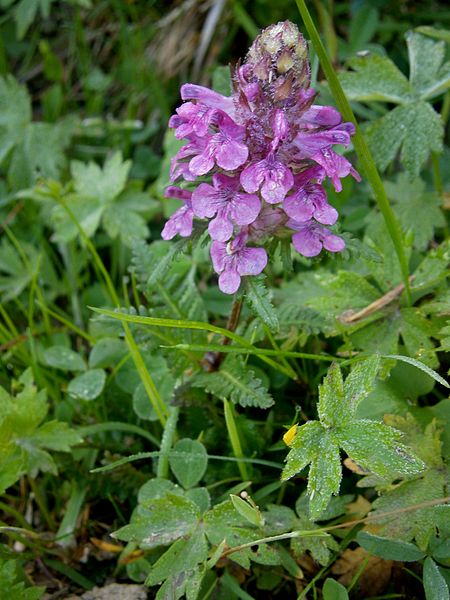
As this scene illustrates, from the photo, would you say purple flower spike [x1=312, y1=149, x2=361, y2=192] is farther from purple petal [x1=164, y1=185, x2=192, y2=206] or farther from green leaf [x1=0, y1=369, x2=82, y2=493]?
green leaf [x1=0, y1=369, x2=82, y2=493]

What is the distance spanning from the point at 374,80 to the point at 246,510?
5.38 feet

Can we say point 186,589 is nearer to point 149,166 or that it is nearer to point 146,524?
point 146,524

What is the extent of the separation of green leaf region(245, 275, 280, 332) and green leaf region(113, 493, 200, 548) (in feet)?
1.77

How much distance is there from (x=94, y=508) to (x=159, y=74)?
2.48 metres

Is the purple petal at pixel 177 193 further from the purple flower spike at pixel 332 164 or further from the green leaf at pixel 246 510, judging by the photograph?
the green leaf at pixel 246 510

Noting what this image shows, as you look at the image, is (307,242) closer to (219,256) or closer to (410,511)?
(219,256)

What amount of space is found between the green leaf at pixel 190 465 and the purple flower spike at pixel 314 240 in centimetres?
65

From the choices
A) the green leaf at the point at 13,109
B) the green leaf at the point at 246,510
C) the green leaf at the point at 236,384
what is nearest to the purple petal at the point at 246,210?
the green leaf at the point at 236,384

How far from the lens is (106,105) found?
13.1ft

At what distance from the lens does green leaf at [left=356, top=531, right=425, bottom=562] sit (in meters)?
1.62

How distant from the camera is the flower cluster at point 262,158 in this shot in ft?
5.51

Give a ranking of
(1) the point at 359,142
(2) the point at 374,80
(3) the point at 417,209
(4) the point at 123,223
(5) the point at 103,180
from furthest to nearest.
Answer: (5) the point at 103,180
(4) the point at 123,223
(3) the point at 417,209
(2) the point at 374,80
(1) the point at 359,142

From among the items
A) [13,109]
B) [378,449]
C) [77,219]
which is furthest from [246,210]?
[13,109]

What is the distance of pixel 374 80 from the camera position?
2.49 metres
